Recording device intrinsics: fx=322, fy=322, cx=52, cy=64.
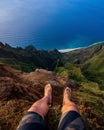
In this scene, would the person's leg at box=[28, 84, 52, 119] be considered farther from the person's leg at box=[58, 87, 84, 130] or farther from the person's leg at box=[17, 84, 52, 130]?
the person's leg at box=[58, 87, 84, 130]

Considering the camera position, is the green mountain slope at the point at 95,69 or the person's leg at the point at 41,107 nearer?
the person's leg at the point at 41,107

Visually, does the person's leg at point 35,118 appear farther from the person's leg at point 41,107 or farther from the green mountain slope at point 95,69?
the green mountain slope at point 95,69

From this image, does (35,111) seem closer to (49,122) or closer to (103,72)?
(49,122)

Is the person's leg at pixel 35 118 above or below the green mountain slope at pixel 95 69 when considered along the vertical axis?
below

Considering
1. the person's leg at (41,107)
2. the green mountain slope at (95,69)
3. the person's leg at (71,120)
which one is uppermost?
the green mountain slope at (95,69)

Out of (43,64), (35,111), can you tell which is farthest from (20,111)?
(43,64)

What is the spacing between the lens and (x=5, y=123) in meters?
9.52

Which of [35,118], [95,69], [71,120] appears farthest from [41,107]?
[95,69]

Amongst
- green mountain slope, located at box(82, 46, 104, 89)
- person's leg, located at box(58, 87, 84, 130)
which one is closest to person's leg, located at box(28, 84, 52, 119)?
person's leg, located at box(58, 87, 84, 130)

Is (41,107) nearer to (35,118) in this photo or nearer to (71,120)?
A: (35,118)

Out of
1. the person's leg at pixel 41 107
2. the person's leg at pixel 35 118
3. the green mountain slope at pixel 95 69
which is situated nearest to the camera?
the person's leg at pixel 35 118

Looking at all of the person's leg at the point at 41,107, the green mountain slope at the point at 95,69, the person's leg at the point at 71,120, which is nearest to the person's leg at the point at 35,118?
the person's leg at the point at 41,107

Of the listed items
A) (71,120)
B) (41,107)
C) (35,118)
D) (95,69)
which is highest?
(95,69)

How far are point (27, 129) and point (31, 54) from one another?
156 meters
